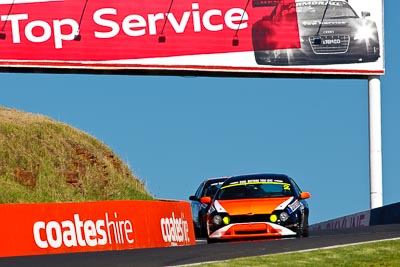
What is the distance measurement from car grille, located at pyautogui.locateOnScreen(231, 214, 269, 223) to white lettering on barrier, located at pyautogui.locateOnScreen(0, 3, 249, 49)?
18982mm

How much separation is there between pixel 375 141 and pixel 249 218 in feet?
70.2

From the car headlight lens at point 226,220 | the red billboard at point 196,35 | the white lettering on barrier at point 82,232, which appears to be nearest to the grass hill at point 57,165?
the red billboard at point 196,35

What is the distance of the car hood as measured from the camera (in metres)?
22.9

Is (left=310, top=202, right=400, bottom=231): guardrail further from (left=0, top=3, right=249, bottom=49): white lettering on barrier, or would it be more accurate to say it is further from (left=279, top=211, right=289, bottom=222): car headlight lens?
(left=279, top=211, right=289, bottom=222): car headlight lens

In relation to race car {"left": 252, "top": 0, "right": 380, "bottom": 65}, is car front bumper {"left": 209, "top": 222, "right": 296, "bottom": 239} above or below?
below

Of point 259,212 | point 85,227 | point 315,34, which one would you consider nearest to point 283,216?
point 259,212

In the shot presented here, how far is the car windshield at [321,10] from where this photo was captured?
43.0 metres

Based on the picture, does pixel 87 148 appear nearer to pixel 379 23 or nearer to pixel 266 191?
pixel 379 23

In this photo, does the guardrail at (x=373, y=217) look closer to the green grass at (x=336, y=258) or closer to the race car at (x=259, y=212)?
the race car at (x=259, y=212)

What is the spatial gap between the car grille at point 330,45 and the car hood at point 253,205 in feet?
65.1

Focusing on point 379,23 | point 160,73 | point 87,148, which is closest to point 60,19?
point 160,73

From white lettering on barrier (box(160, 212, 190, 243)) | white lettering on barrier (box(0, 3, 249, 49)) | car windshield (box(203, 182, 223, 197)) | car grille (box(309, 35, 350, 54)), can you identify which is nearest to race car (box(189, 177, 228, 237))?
car windshield (box(203, 182, 223, 197))

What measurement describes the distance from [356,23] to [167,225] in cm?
2040

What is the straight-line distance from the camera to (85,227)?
21266mm
